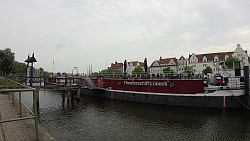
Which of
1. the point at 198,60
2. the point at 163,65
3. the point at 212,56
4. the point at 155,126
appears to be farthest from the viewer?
the point at 163,65

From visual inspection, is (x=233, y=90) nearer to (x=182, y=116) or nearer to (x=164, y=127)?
(x=182, y=116)

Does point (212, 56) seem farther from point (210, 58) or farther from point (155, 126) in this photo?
point (155, 126)

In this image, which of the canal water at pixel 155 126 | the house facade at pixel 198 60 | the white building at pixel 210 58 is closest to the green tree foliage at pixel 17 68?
the canal water at pixel 155 126

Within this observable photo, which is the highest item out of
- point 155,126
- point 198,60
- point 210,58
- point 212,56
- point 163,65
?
point 212,56

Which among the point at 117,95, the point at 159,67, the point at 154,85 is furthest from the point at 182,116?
the point at 159,67

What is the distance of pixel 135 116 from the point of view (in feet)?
68.4

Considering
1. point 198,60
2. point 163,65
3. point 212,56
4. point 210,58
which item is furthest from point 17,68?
point 212,56

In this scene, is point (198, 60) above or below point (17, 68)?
above

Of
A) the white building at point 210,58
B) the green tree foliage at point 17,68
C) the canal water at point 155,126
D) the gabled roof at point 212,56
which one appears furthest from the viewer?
the gabled roof at point 212,56

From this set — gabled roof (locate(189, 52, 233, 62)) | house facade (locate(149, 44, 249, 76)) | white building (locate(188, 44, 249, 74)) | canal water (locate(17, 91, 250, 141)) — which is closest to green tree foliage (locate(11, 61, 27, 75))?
canal water (locate(17, 91, 250, 141))

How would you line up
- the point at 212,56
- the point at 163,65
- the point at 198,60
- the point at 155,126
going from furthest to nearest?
the point at 163,65 → the point at 198,60 → the point at 212,56 → the point at 155,126

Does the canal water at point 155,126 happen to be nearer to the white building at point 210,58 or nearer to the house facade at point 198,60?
the house facade at point 198,60

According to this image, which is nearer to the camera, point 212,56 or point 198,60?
point 212,56

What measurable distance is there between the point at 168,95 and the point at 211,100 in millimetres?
5209
